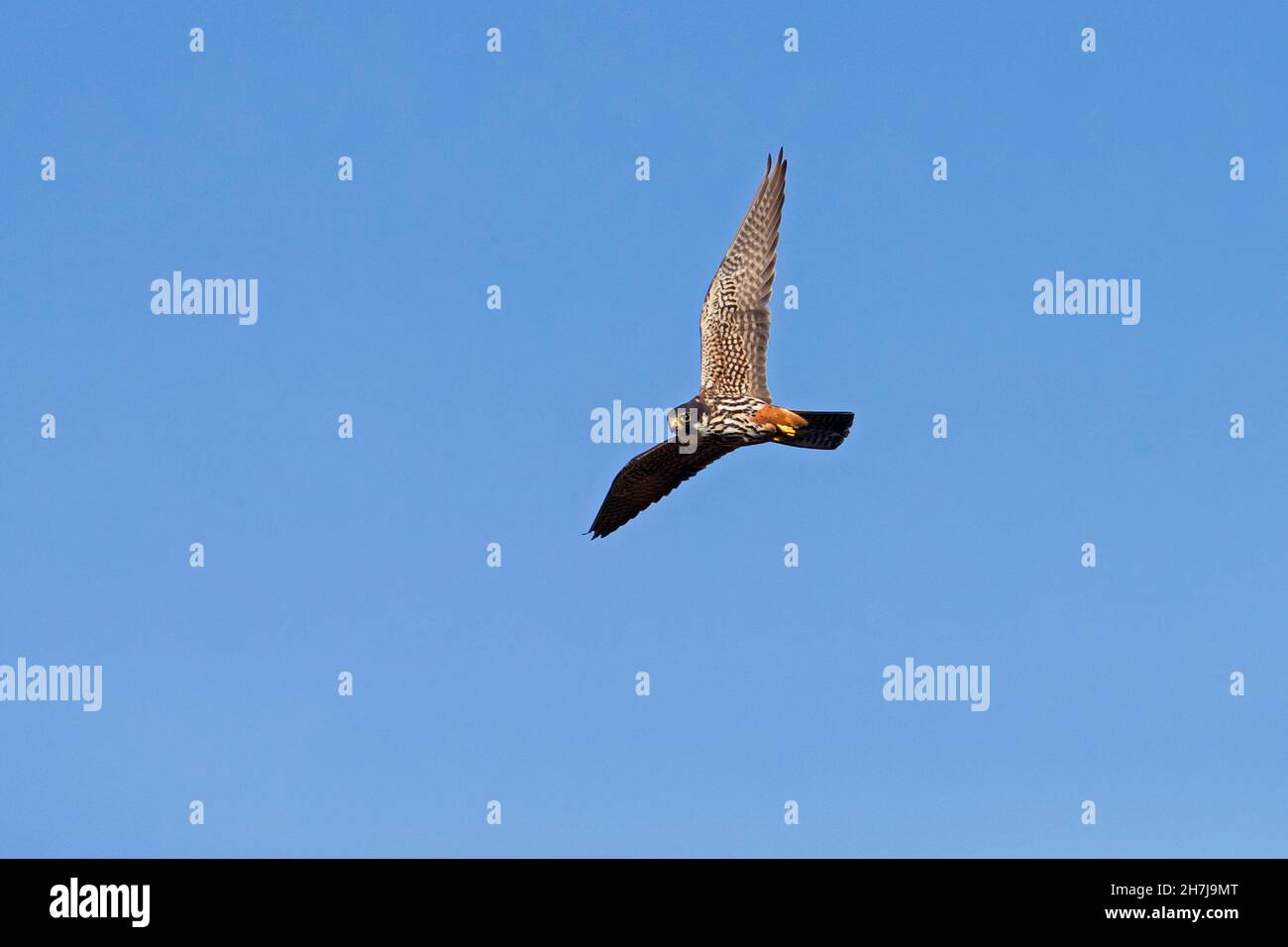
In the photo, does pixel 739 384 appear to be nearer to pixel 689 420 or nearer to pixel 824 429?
pixel 689 420

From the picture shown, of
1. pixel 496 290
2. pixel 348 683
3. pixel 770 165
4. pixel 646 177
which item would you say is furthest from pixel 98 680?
pixel 770 165

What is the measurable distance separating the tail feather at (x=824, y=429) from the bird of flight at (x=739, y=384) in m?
0.01

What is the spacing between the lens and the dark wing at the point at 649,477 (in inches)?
1080

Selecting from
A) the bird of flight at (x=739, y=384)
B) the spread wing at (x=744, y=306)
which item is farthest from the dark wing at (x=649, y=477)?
the spread wing at (x=744, y=306)

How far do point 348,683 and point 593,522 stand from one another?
8902mm

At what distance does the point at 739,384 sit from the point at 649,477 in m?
2.24

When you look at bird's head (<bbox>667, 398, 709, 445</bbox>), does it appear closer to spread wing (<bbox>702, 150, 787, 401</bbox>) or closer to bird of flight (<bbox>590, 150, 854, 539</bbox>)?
bird of flight (<bbox>590, 150, 854, 539</bbox>)

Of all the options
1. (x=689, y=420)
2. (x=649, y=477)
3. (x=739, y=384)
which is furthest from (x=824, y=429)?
(x=649, y=477)

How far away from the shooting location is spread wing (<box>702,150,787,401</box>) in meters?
27.2

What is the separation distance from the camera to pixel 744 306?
90.0ft

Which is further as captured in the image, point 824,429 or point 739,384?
point 739,384

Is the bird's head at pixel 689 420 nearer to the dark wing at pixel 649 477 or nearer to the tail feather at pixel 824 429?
the dark wing at pixel 649 477

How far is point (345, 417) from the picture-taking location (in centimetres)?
3672
